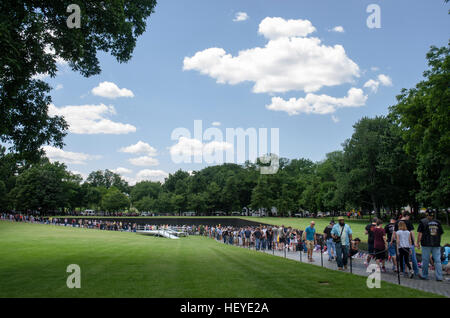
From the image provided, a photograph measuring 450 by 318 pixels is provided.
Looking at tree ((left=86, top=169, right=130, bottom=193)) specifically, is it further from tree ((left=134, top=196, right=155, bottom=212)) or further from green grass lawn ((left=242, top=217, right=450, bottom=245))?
green grass lawn ((left=242, top=217, right=450, bottom=245))

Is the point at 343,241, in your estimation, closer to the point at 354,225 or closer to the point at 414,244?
the point at 414,244

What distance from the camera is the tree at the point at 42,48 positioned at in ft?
34.2

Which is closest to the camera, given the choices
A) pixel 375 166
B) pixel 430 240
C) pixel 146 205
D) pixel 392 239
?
pixel 430 240

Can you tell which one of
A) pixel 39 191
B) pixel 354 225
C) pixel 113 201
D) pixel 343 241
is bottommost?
pixel 354 225

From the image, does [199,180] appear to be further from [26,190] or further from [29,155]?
[29,155]

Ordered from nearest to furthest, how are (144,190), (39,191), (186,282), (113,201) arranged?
(186,282), (39,191), (113,201), (144,190)

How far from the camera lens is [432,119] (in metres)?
25.2

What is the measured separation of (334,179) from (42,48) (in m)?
94.0

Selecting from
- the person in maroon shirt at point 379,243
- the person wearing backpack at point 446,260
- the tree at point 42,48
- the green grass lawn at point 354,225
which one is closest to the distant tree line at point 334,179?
the tree at point 42,48

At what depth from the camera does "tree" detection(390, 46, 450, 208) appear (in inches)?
920

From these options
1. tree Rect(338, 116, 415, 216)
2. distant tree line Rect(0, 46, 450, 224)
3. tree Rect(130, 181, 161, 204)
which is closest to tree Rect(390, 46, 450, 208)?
distant tree line Rect(0, 46, 450, 224)

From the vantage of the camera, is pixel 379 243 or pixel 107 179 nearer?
pixel 379 243

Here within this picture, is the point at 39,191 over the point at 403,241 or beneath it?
over

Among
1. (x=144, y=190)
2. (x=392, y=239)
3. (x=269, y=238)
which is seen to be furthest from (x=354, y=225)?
(x=144, y=190)
